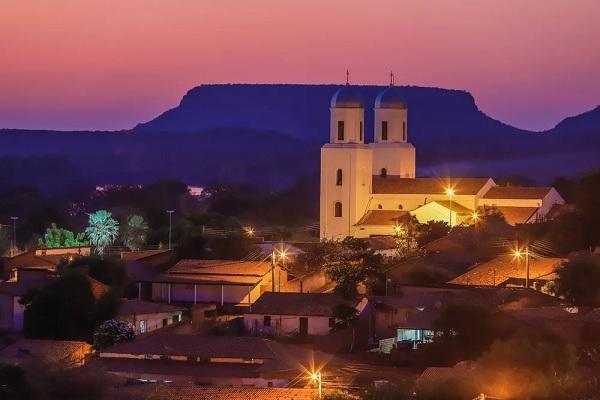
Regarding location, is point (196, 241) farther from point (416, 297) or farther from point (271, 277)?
point (416, 297)

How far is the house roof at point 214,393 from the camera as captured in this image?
84.7ft

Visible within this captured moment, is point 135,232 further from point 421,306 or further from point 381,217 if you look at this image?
point 421,306

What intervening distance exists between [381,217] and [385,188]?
1.71 m

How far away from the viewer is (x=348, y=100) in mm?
55469

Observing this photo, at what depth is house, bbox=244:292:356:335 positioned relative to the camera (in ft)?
115

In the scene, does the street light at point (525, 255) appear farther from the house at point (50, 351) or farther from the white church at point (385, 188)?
the white church at point (385, 188)

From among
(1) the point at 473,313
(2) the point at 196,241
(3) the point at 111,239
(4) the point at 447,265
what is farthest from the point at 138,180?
(1) the point at 473,313

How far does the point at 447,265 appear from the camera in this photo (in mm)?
40312

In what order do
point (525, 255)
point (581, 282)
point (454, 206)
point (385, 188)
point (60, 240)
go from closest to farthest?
point (581, 282)
point (525, 255)
point (454, 206)
point (60, 240)
point (385, 188)

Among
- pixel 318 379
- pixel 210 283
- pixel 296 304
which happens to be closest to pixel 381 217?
pixel 210 283

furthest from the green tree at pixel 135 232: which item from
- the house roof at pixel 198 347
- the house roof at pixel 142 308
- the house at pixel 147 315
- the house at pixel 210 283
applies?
the house roof at pixel 198 347

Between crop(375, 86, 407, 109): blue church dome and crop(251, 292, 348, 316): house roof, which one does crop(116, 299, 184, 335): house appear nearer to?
crop(251, 292, 348, 316): house roof

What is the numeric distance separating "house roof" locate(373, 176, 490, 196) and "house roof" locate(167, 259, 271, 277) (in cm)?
1194

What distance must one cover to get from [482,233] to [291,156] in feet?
295
